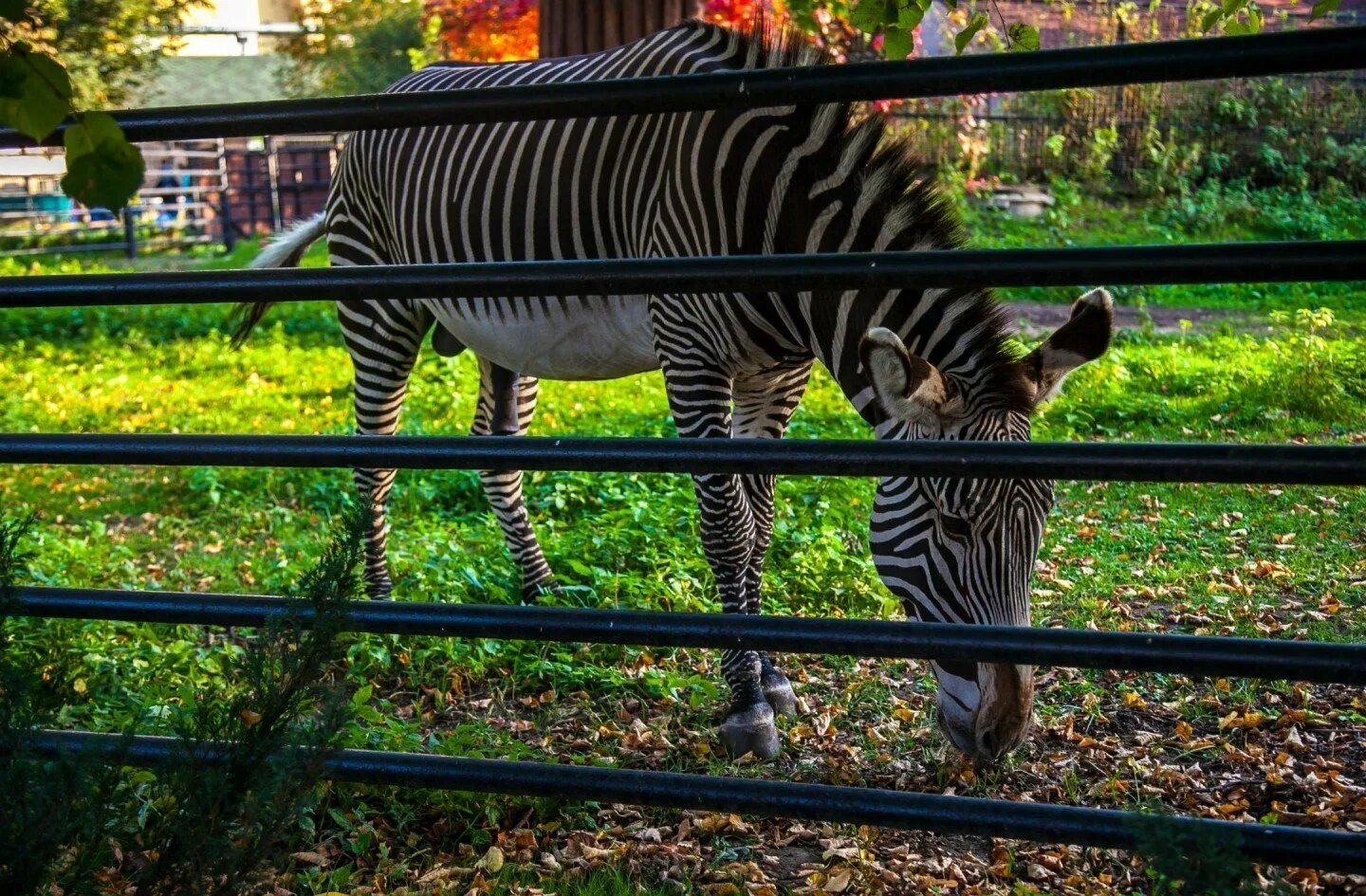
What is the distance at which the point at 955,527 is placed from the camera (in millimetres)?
3105

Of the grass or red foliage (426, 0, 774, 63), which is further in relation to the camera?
red foliage (426, 0, 774, 63)

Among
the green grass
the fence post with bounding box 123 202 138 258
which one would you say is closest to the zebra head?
the green grass

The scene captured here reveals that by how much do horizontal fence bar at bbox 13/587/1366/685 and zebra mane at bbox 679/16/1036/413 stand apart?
1.16 metres

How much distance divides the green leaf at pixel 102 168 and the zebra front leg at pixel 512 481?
312 cm

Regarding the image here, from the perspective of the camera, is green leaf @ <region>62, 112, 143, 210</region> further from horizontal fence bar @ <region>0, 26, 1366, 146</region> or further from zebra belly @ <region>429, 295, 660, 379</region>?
zebra belly @ <region>429, 295, 660, 379</region>

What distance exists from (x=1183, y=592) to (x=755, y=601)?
6.00 feet

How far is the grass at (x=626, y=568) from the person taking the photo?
358 centimetres

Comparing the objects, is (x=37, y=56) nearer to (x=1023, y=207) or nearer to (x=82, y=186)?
(x=82, y=186)

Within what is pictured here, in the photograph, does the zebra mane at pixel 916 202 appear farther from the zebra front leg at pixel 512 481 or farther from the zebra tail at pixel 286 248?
the zebra tail at pixel 286 248

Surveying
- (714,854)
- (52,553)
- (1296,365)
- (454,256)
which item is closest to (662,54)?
(454,256)

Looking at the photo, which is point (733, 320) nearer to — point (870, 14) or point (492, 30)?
point (870, 14)

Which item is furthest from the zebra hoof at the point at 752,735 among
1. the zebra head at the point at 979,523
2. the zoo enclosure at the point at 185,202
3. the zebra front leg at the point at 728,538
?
the zoo enclosure at the point at 185,202

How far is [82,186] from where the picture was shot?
1.66 m

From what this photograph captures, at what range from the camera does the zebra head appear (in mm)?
3010
